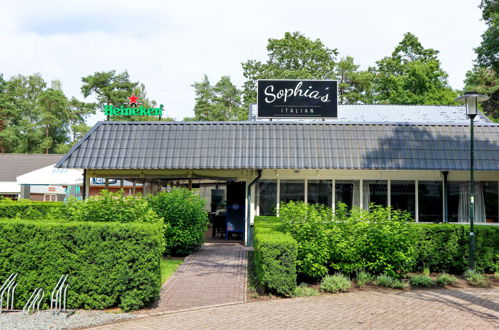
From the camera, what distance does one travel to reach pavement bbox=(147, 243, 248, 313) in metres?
8.36

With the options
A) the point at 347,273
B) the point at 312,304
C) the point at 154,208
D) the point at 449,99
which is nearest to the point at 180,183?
the point at 154,208

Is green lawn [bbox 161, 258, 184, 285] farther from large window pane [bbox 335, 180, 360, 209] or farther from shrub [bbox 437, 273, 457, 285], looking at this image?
large window pane [bbox 335, 180, 360, 209]

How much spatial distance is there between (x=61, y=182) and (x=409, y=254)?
13.7m

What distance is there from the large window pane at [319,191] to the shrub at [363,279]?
6341 millimetres

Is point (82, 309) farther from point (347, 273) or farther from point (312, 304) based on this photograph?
point (347, 273)

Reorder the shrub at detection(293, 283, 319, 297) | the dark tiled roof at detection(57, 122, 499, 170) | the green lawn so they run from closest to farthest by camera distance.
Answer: the shrub at detection(293, 283, 319, 297) < the green lawn < the dark tiled roof at detection(57, 122, 499, 170)

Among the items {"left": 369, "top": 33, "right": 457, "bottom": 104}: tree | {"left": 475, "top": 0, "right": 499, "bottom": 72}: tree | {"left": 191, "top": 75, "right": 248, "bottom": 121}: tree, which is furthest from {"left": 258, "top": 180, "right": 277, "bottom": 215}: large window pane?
{"left": 191, "top": 75, "right": 248, "bottom": 121}: tree

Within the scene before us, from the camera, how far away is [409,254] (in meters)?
10.0

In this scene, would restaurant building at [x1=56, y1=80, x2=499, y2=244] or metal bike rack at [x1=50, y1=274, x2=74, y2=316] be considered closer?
metal bike rack at [x1=50, y1=274, x2=74, y2=316]

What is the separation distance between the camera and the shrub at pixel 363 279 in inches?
375

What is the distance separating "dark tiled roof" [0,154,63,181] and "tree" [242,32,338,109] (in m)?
19.0

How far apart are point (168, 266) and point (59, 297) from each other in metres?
4.16

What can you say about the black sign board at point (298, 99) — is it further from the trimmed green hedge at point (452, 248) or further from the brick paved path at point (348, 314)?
the brick paved path at point (348, 314)

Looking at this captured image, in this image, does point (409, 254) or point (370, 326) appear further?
point (409, 254)
